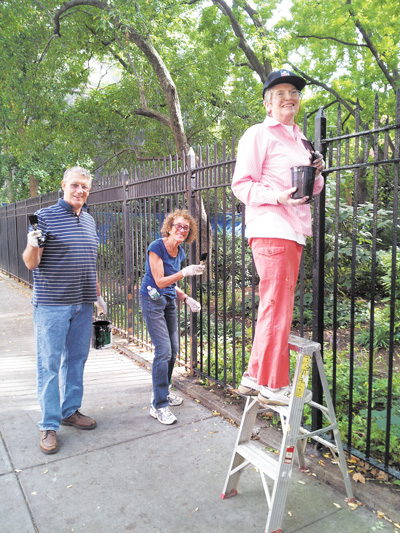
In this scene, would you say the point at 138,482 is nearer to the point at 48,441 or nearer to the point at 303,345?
the point at 48,441

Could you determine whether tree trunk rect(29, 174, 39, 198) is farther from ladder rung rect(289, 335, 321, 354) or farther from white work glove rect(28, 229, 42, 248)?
ladder rung rect(289, 335, 321, 354)

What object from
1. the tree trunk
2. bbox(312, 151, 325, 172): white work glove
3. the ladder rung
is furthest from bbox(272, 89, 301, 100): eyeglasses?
the tree trunk

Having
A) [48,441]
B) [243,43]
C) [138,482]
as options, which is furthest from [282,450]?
[243,43]

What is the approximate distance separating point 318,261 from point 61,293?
2.06 m

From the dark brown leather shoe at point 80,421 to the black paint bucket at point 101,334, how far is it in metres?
0.68

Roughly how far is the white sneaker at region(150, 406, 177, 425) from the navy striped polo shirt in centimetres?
121

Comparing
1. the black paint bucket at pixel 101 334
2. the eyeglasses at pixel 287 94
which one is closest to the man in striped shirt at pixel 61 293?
the black paint bucket at pixel 101 334

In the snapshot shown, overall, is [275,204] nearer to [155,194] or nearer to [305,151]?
[305,151]

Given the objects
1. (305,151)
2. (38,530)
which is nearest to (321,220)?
(305,151)

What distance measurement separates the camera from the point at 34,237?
3.18m

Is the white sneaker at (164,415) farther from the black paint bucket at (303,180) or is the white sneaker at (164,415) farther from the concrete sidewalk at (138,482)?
the black paint bucket at (303,180)

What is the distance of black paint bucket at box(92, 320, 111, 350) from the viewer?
425 centimetres

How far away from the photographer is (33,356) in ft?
19.9

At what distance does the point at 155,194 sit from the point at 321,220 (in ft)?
9.20
